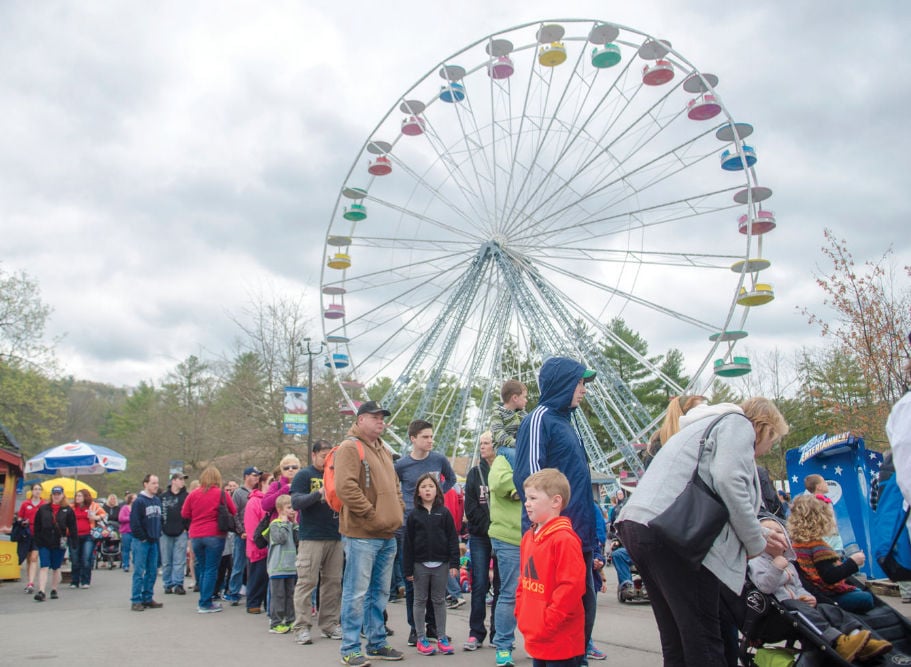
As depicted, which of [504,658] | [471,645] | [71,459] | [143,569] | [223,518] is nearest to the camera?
[504,658]

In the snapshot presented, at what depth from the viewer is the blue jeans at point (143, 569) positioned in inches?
376

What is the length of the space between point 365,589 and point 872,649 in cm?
355

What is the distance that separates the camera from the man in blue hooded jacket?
14.8 ft

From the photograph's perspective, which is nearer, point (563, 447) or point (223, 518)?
point (563, 447)

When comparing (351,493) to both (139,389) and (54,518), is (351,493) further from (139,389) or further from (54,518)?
(139,389)

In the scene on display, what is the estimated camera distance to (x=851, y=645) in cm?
413

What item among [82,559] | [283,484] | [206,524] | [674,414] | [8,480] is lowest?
[82,559]

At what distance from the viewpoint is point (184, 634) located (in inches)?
295

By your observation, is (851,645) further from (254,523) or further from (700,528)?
(254,523)

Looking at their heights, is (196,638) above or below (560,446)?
below

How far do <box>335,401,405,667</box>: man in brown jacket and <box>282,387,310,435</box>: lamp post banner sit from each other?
44.5 ft

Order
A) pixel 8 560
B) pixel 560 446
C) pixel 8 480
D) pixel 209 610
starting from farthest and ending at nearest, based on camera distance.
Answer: pixel 8 480, pixel 8 560, pixel 209 610, pixel 560 446

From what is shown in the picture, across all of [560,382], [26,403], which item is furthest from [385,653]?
[26,403]

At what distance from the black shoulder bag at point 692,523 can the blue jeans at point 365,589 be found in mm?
3148
